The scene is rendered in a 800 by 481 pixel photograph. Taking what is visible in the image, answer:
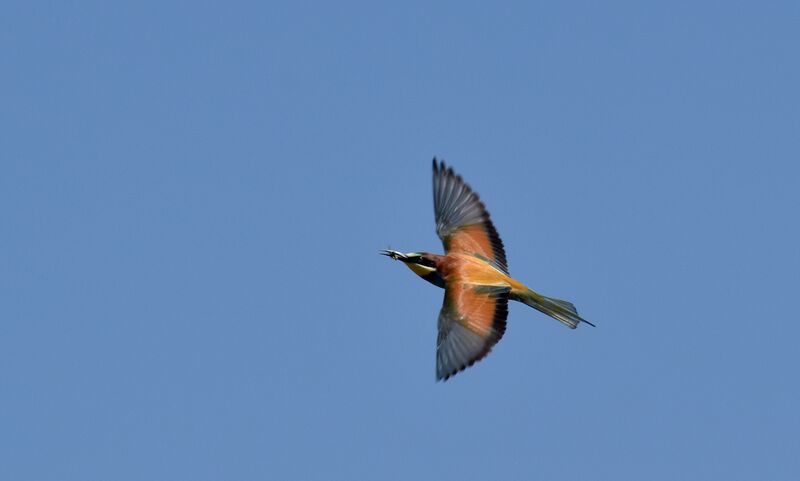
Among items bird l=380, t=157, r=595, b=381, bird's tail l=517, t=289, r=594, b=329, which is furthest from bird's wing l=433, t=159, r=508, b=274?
bird's tail l=517, t=289, r=594, b=329

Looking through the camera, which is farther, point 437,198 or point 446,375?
point 437,198

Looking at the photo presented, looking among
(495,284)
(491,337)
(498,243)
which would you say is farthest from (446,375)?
(498,243)

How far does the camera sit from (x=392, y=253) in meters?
15.9

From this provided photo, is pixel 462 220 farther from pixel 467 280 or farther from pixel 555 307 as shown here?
pixel 555 307

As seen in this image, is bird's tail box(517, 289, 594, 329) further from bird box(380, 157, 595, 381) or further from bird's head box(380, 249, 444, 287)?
bird's head box(380, 249, 444, 287)

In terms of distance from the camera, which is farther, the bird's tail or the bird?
the bird's tail

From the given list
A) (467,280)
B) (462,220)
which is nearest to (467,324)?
(467,280)

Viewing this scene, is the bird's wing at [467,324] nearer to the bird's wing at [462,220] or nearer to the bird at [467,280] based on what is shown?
the bird at [467,280]

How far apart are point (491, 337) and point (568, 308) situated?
1.07 m

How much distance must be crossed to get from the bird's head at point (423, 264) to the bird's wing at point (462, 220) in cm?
81

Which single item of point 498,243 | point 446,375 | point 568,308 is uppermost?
point 498,243

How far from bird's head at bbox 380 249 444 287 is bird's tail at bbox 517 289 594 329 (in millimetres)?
1003

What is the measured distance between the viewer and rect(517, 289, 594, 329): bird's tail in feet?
48.5

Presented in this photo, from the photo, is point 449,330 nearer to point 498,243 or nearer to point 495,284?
point 495,284
